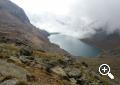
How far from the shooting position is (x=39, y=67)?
49.2 meters

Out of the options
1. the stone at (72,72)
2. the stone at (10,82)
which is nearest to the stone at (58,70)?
the stone at (72,72)

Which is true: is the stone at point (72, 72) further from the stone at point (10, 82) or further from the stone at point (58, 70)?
the stone at point (10, 82)

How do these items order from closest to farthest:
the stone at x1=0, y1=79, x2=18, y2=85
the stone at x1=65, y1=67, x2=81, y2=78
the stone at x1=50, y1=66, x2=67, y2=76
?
the stone at x1=0, y1=79, x2=18, y2=85 → the stone at x1=50, y1=66, x2=67, y2=76 → the stone at x1=65, y1=67, x2=81, y2=78

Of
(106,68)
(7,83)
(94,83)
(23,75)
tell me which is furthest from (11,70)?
(94,83)

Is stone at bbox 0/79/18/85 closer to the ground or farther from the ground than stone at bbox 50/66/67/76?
closer to the ground

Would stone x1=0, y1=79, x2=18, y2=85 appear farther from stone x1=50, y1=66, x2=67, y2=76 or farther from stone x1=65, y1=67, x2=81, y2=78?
stone x1=65, y1=67, x2=81, y2=78

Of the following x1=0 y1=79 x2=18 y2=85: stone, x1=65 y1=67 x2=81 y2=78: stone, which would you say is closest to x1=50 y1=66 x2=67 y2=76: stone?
x1=65 y1=67 x2=81 y2=78: stone

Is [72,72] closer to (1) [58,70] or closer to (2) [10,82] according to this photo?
(1) [58,70]

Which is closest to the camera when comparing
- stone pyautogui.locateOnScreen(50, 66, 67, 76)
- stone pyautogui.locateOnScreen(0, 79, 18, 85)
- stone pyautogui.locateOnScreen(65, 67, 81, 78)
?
stone pyautogui.locateOnScreen(0, 79, 18, 85)

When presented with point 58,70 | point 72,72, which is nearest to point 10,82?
point 58,70

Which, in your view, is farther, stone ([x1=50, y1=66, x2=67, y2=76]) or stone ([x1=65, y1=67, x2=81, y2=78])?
stone ([x1=65, y1=67, x2=81, y2=78])

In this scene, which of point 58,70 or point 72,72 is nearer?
point 58,70

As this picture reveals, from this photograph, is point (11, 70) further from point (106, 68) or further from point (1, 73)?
point (106, 68)

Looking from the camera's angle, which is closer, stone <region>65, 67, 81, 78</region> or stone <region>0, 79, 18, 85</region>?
stone <region>0, 79, 18, 85</region>
